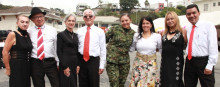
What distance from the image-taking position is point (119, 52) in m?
3.73

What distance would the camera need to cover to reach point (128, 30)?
151 inches

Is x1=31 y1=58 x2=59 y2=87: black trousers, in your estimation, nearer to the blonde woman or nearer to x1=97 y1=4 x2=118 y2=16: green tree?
the blonde woman

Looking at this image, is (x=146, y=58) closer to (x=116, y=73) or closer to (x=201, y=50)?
(x=116, y=73)

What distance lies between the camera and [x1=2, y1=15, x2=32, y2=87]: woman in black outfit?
3.22 m

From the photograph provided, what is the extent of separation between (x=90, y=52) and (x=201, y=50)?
195cm

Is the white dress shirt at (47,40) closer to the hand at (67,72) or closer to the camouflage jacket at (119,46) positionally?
the hand at (67,72)

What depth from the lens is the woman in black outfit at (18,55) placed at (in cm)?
322

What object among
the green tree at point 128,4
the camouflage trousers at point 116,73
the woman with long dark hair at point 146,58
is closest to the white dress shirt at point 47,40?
the camouflage trousers at point 116,73

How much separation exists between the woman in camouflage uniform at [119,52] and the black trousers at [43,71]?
1039 millimetres

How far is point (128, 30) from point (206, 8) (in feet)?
117

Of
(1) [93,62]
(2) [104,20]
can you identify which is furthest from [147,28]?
(2) [104,20]

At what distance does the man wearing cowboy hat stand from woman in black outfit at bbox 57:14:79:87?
0.73 ft

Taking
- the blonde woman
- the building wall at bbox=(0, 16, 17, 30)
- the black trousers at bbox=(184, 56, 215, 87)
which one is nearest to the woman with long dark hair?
the blonde woman

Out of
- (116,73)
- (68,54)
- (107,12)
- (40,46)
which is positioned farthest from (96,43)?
(107,12)
